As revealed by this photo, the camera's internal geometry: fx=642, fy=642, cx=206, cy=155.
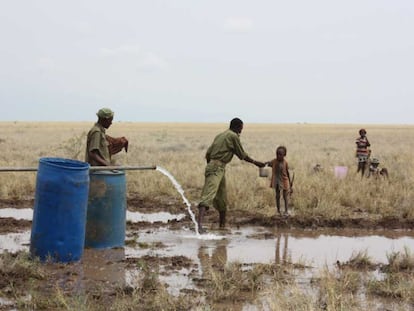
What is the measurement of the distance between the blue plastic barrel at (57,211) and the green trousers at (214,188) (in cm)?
265

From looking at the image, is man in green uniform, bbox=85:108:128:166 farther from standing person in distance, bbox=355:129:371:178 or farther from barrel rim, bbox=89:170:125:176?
standing person in distance, bbox=355:129:371:178

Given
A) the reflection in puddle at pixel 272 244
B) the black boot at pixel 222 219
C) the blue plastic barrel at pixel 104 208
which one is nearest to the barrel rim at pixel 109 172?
the blue plastic barrel at pixel 104 208

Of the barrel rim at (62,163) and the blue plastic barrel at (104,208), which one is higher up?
the barrel rim at (62,163)

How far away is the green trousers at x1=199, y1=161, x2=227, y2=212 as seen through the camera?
9.14 m

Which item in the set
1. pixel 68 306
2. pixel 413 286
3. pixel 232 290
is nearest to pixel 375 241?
pixel 413 286

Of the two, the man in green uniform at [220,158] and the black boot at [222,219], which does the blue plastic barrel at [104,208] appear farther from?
the black boot at [222,219]

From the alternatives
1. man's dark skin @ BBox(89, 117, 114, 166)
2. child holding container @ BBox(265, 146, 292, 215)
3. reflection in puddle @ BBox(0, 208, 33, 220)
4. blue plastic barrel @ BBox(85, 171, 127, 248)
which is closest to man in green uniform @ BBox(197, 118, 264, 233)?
child holding container @ BBox(265, 146, 292, 215)

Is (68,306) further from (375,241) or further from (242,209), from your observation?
(242,209)

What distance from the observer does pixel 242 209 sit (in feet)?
35.5

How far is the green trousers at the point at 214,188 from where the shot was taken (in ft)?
30.0

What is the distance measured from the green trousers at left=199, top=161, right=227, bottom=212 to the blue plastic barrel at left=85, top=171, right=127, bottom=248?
64.1 inches

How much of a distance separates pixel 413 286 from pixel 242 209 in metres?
5.25

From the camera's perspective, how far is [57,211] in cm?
667

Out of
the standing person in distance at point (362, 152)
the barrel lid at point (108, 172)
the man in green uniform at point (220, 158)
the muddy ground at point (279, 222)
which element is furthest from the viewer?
the standing person in distance at point (362, 152)
